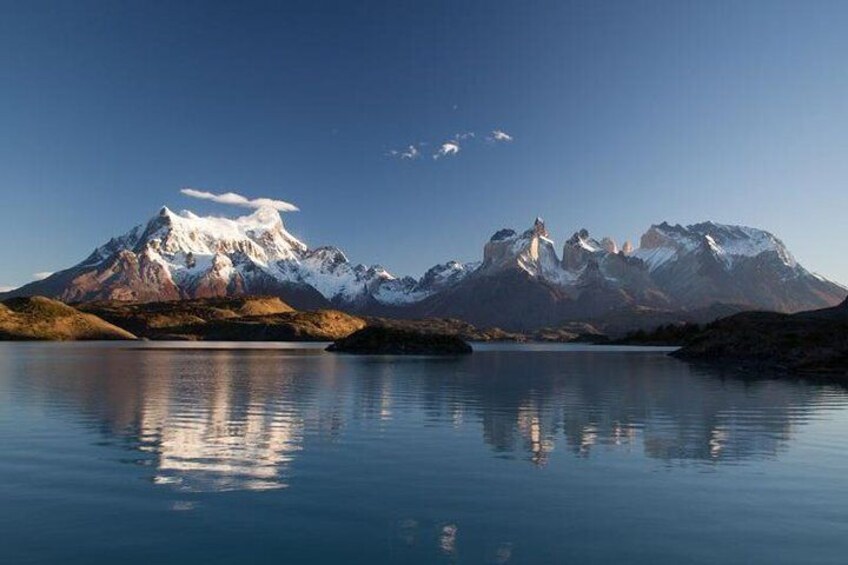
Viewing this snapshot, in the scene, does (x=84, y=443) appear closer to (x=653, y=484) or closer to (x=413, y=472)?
(x=413, y=472)

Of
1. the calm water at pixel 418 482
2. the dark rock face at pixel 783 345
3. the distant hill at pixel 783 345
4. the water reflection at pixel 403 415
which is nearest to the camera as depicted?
the calm water at pixel 418 482

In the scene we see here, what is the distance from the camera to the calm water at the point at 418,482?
2159 cm

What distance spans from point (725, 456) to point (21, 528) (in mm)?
Result: 35909

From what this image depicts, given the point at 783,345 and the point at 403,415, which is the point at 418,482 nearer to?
the point at 403,415

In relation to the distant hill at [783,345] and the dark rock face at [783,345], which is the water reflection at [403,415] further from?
the dark rock face at [783,345]

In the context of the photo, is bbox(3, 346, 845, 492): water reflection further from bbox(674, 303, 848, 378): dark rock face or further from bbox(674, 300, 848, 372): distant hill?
bbox(674, 303, 848, 378): dark rock face

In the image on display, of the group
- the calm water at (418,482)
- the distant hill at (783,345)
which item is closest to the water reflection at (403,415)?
the calm water at (418,482)

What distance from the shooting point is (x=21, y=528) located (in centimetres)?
2323

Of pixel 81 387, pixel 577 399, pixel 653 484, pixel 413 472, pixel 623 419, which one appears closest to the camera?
pixel 653 484

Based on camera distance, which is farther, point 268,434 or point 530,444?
point 268,434

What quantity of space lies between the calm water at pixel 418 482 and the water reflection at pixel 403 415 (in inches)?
11.3

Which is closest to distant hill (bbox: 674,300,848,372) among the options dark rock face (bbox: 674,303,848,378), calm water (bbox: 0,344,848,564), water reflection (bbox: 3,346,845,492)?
dark rock face (bbox: 674,303,848,378)

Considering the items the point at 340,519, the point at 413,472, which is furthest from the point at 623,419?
the point at 340,519

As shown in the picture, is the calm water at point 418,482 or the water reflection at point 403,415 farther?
the water reflection at point 403,415
